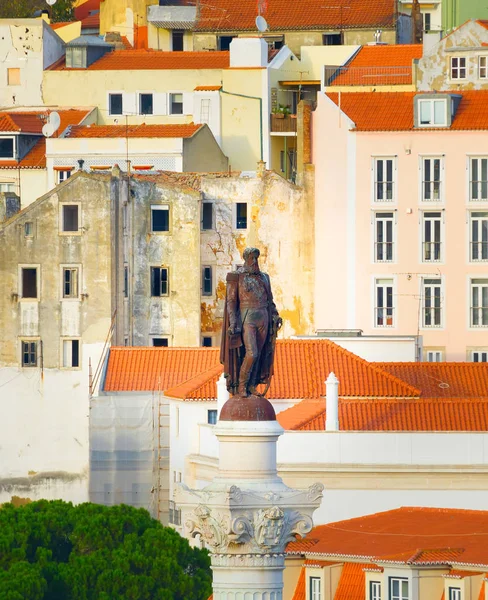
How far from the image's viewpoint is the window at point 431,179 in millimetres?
97125

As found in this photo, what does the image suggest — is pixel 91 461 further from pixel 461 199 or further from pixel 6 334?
pixel 461 199

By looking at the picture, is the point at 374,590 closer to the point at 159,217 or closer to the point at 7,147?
the point at 159,217

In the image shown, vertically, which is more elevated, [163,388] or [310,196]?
[310,196]

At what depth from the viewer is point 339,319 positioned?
96188 mm

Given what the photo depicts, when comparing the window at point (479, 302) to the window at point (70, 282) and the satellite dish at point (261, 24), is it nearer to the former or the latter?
the window at point (70, 282)

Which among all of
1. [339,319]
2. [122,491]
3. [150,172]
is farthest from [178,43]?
[122,491]

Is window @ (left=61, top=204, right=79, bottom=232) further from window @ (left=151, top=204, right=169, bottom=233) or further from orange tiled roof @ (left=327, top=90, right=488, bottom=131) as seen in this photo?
orange tiled roof @ (left=327, top=90, right=488, bottom=131)

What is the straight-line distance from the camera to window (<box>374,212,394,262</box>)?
318ft

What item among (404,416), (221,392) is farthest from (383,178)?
(404,416)

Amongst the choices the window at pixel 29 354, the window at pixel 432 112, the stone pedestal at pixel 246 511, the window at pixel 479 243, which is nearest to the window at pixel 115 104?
the window at pixel 432 112

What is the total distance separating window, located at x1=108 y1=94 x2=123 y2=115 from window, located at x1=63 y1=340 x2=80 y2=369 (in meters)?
18.0

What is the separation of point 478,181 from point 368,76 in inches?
447

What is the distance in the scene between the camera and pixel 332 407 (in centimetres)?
7900

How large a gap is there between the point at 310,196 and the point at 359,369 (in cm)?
1384
